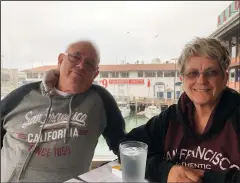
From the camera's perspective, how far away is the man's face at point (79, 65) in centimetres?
114

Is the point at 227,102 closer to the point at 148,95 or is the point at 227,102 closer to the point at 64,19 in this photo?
the point at 148,95

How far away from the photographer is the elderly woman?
0.84 metres

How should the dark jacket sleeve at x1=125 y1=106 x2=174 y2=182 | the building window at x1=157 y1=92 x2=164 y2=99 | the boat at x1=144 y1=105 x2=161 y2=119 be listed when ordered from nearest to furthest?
1. the dark jacket sleeve at x1=125 y1=106 x2=174 y2=182
2. the boat at x1=144 y1=105 x2=161 y2=119
3. the building window at x1=157 y1=92 x2=164 y2=99

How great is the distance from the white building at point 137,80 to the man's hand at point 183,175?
0.72 m

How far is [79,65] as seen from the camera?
1132 mm

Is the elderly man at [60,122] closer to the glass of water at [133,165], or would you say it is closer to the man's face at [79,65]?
the man's face at [79,65]

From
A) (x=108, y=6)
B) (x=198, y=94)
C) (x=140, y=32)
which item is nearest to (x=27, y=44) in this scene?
(x=108, y=6)

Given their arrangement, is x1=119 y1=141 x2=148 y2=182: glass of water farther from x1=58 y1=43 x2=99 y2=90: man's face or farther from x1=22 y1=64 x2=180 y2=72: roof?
x1=22 y1=64 x2=180 y2=72: roof

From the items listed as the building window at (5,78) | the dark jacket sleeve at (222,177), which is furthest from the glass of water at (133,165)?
the building window at (5,78)

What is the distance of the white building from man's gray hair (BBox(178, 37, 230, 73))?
1.67ft

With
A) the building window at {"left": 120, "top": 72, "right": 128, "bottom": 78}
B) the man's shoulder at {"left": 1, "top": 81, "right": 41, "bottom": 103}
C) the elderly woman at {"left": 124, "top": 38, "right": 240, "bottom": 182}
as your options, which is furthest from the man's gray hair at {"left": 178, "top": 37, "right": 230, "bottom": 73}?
the man's shoulder at {"left": 1, "top": 81, "right": 41, "bottom": 103}

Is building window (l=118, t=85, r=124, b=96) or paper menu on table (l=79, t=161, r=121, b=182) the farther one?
building window (l=118, t=85, r=124, b=96)

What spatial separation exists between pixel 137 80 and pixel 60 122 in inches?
25.3

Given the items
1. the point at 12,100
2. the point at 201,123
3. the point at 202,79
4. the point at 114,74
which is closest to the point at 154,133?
the point at 201,123
